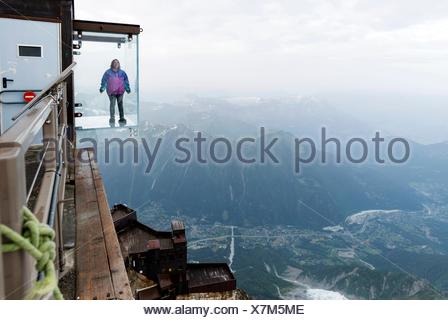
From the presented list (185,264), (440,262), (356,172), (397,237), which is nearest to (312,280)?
(440,262)

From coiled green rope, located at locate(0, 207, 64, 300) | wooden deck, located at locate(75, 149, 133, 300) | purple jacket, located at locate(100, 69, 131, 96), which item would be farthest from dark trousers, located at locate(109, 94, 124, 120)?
coiled green rope, located at locate(0, 207, 64, 300)

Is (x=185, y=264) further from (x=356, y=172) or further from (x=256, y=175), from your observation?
(x=356, y=172)

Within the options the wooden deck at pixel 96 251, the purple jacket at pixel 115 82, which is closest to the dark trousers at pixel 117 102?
the purple jacket at pixel 115 82

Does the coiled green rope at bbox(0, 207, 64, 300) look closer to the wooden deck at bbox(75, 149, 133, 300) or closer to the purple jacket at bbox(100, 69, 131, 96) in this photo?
the wooden deck at bbox(75, 149, 133, 300)

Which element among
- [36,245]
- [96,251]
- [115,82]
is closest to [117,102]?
[115,82]

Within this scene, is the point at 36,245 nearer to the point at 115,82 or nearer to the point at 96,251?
the point at 96,251
